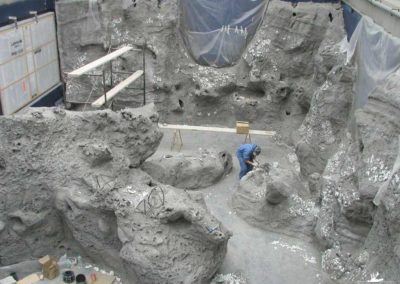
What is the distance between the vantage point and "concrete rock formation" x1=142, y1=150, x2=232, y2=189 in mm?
8547

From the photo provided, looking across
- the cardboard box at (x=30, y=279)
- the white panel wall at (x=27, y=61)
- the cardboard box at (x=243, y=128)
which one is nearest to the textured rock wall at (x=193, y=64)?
the white panel wall at (x=27, y=61)

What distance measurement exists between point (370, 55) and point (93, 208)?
18.4ft

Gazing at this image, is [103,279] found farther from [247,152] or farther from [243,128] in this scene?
[243,128]

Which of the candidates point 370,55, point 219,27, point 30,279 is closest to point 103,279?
point 30,279

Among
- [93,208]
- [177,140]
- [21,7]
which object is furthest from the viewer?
[177,140]

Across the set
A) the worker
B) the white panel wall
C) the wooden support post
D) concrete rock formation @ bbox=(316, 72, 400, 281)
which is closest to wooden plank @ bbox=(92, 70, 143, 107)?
the wooden support post

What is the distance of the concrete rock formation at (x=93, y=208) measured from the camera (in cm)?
584

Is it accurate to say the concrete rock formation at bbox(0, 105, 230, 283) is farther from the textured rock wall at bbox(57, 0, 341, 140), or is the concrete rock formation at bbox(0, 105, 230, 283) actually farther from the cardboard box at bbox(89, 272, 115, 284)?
the textured rock wall at bbox(57, 0, 341, 140)

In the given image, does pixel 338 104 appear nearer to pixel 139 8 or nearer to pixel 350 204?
pixel 350 204

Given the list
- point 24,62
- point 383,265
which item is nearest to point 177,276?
point 383,265

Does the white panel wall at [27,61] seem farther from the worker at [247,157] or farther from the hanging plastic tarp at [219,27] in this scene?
the worker at [247,157]

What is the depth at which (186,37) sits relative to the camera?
494 inches

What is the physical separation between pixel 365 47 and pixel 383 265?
455cm

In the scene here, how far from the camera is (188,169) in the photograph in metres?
8.92
